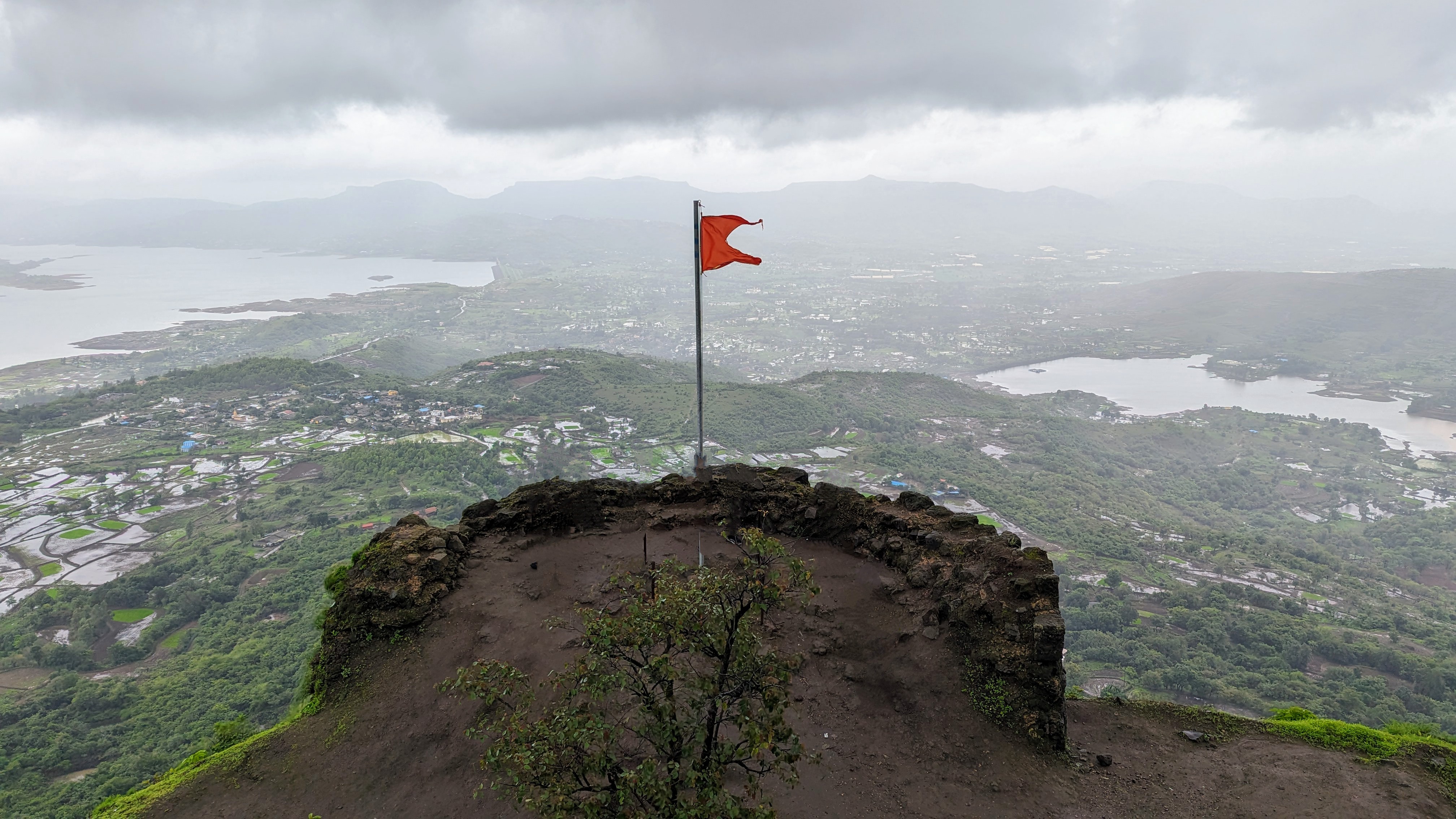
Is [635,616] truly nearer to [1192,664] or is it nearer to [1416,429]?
[1192,664]

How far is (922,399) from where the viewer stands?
364 feet

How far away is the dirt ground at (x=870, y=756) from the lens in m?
10.2

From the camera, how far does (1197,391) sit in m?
142

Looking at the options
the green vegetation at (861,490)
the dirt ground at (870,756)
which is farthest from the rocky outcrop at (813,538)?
the green vegetation at (861,490)

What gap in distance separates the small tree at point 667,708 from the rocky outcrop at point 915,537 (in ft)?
20.9

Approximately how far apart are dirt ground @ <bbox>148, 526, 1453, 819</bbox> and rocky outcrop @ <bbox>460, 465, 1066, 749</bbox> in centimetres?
65

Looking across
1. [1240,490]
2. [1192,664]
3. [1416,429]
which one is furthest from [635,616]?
[1416,429]

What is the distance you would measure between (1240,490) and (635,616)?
10701 cm

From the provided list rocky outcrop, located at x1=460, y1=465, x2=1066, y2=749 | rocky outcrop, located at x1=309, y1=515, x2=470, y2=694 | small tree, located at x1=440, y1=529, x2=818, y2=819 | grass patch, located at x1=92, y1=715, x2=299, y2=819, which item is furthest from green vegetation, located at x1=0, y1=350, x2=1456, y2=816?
rocky outcrop, located at x1=309, y1=515, x2=470, y2=694

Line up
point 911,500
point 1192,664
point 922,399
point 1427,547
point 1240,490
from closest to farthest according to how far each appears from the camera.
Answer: point 911,500, point 1192,664, point 1427,547, point 1240,490, point 922,399

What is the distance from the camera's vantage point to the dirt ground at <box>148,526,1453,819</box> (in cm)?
1023

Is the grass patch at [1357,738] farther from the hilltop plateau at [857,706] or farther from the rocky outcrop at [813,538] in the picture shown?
the rocky outcrop at [813,538]

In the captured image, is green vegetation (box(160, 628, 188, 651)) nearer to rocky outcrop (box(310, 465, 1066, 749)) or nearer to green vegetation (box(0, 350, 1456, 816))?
green vegetation (box(0, 350, 1456, 816))

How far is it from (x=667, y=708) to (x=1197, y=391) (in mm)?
176231
